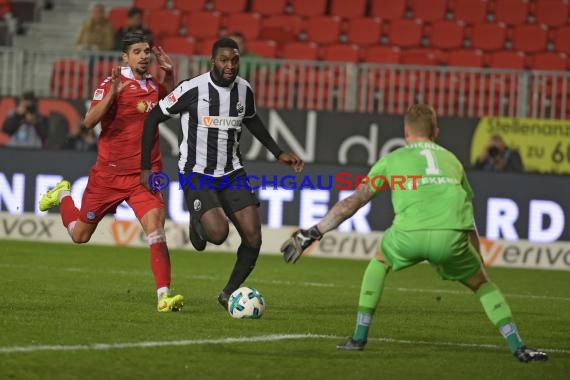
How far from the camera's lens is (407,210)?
8.21 metres

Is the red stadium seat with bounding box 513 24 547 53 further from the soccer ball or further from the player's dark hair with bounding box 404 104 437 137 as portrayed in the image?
the player's dark hair with bounding box 404 104 437 137

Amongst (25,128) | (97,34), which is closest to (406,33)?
(97,34)

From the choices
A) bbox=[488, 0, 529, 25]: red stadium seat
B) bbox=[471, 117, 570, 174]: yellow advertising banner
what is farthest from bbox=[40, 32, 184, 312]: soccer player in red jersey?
bbox=[488, 0, 529, 25]: red stadium seat

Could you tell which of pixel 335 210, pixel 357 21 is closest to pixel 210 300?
pixel 335 210

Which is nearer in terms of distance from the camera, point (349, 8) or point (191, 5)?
point (349, 8)

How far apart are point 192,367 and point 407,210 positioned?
1743 millimetres

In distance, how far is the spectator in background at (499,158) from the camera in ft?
63.7

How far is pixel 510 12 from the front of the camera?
23.4 meters

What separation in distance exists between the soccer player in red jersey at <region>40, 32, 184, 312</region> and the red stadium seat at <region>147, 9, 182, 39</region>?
496 inches

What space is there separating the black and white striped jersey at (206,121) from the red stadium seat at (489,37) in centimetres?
1269

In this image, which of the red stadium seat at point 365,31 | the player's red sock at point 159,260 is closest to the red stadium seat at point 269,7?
the red stadium seat at point 365,31

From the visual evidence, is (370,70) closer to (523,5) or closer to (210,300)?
(523,5)

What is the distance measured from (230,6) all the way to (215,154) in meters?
13.7

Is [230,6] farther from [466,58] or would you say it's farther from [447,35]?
[466,58]
